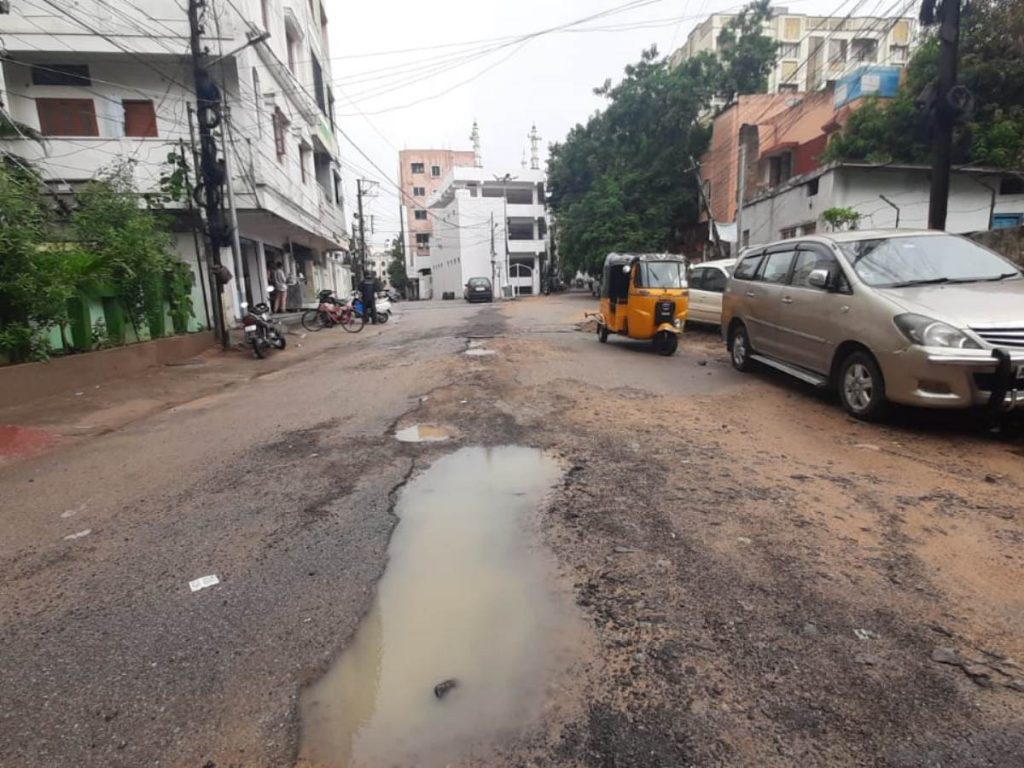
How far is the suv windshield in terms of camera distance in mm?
5379

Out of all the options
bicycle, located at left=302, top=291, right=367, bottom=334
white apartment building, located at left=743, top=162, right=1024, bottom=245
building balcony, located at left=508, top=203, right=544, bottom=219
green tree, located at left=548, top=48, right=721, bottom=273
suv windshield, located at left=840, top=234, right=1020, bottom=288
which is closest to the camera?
suv windshield, located at left=840, top=234, right=1020, bottom=288

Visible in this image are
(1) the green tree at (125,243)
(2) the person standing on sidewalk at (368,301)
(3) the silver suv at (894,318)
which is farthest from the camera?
(2) the person standing on sidewalk at (368,301)

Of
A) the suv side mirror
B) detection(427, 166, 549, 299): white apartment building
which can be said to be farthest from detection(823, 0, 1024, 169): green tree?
detection(427, 166, 549, 299): white apartment building

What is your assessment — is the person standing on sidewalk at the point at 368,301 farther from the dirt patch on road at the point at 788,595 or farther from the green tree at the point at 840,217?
the dirt patch on road at the point at 788,595

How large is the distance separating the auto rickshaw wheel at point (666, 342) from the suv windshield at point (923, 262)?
4290 millimetres

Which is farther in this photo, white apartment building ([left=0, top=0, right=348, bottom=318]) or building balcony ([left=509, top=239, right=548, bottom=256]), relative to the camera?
building balcony ([left=509, top=239, right=548, bottom=256])

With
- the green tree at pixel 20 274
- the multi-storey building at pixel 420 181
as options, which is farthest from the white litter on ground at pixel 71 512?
the multi-storey building at pixel 420 181

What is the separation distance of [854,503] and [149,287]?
10933 millimetres

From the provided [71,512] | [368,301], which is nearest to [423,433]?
[71,512]

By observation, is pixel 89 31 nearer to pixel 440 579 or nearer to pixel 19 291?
pixel 19 291

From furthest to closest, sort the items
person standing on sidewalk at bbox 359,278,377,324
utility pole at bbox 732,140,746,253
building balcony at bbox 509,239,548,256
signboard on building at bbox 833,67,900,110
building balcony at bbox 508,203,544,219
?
1. building balcony at bbox 508,203,544,219
2. building balcony at bbox 509,239,548,256
3. utility pole at bbox 732,140,746,253
4. signboard on building at bbox 833,67,900,110
5. person standing on sidewalk at bbox 359,278,377,324

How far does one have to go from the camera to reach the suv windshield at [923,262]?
212 inches

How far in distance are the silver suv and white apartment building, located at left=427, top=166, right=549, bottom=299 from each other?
39.6 m

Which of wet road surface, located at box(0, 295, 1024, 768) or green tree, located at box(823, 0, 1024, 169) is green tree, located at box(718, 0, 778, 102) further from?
wet road surface, located at box(0, 295, 1024, 768)
